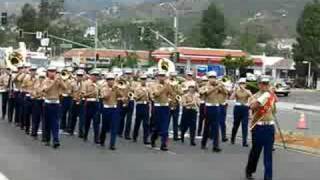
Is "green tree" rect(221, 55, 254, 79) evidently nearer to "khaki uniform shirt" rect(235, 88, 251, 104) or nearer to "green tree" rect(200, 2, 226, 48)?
"green tree" rect(200, 2, 226, 48)

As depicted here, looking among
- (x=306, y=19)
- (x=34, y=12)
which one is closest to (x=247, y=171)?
(x=306, y=19)

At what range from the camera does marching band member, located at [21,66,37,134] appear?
22781 mm

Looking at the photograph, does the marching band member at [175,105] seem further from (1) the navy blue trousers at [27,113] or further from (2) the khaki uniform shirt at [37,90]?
(1) the navy blue trousers at [27,113]

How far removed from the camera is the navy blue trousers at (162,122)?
18734mm

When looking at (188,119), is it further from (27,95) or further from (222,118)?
(27,95)

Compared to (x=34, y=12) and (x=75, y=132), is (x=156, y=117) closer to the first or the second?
(x=75, y=132)

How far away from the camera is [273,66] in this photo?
110m

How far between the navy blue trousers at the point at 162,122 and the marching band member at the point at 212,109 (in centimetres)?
94

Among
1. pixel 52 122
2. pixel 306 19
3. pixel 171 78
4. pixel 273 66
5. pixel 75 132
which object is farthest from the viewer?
pixel 273 66

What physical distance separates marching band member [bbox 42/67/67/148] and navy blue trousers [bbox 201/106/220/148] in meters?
3.42

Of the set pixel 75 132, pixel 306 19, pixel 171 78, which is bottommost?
pixel 75 132

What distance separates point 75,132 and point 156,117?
15.4 feet

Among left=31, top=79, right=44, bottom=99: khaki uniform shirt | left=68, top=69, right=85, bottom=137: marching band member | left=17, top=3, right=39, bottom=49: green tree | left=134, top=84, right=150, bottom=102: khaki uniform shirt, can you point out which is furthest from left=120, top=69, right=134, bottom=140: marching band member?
left=17, top=3, right=39, bottom=49: green tree

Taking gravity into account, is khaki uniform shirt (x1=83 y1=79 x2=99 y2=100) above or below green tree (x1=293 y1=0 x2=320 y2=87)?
below
